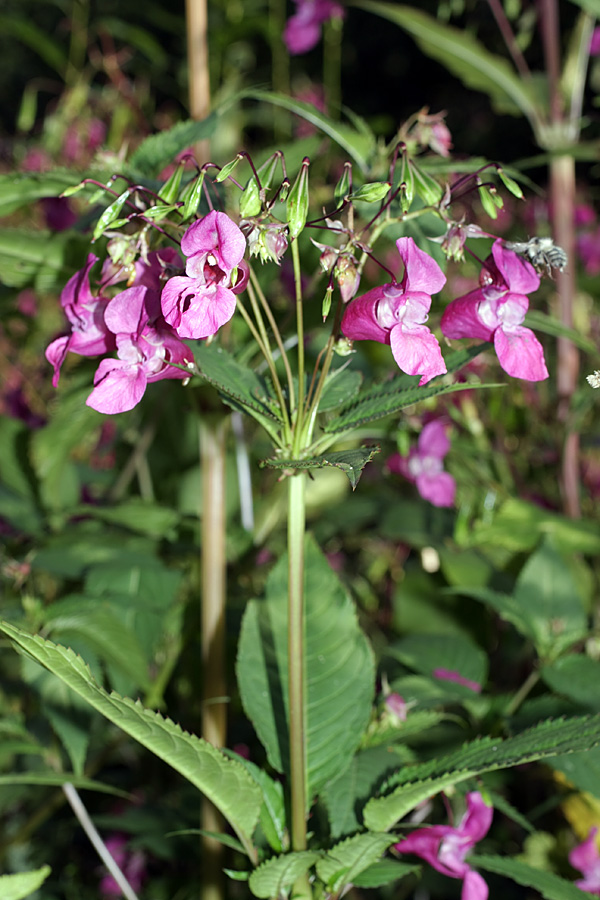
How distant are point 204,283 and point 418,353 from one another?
0.12 m

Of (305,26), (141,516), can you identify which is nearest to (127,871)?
(141,516)

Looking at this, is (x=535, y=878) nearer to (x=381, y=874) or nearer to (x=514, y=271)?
(x=381, y=874)

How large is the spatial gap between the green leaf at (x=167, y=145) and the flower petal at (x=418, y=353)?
27cm

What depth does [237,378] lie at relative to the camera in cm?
48

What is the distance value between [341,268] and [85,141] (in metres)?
1.62

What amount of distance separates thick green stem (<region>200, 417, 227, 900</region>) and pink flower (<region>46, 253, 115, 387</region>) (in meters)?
0.23

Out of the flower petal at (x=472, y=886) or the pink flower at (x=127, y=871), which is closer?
the flower petal at (x=472, y=886)

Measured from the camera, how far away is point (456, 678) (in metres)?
0.71

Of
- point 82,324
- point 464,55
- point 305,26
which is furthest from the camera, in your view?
point 305,26

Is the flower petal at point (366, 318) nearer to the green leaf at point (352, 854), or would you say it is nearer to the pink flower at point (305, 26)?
the green leaf at point (352, 854)

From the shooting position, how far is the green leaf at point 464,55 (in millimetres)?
918

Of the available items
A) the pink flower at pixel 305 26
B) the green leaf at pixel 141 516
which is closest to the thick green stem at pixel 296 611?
the green leaf at pixel 141 516

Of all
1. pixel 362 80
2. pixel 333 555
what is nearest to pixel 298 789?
pixel 333 555

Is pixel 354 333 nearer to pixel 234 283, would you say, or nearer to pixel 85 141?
pixel 234 283
